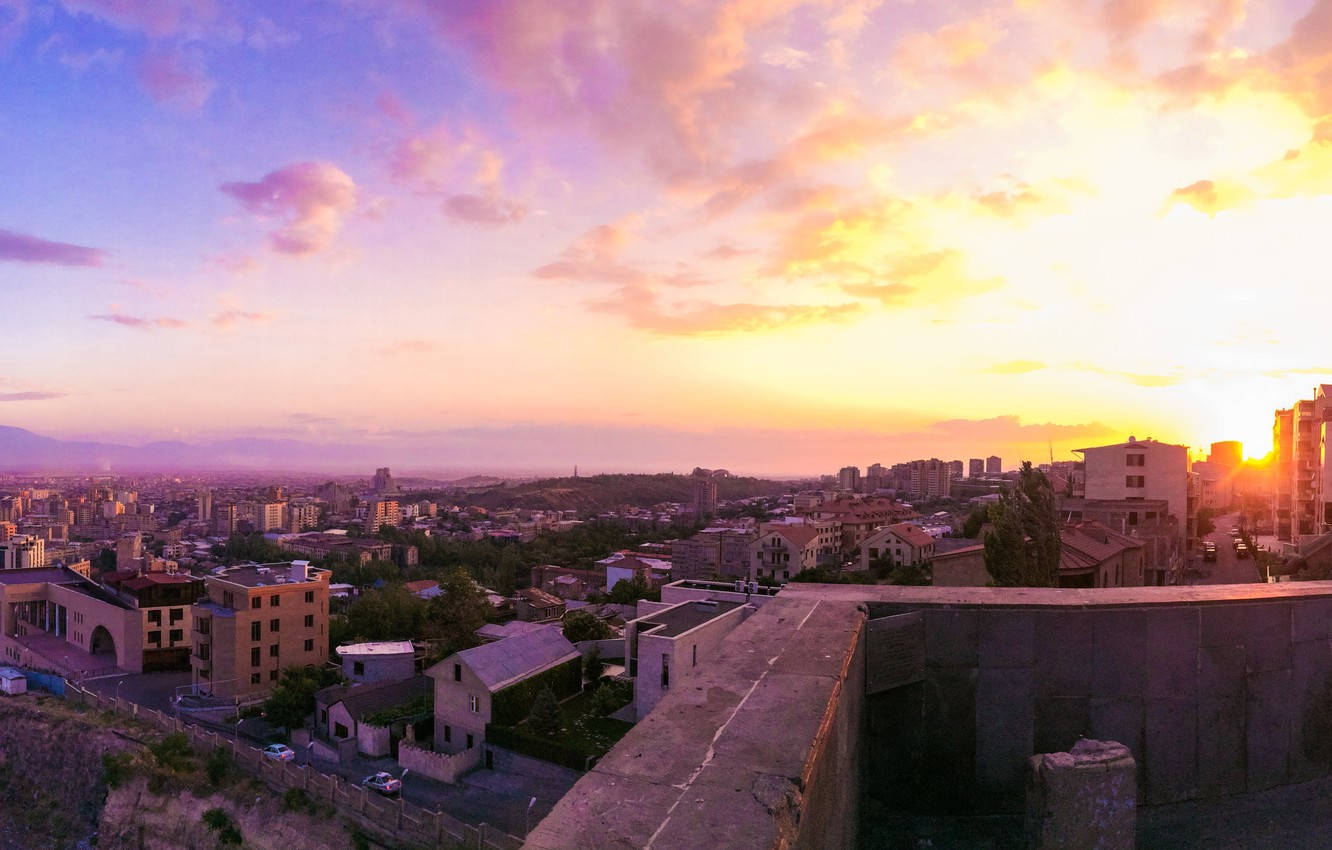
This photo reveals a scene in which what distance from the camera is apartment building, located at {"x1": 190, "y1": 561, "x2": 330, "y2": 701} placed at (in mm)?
21484

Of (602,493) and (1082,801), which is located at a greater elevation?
(1082,801)

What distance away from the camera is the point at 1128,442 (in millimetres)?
25688

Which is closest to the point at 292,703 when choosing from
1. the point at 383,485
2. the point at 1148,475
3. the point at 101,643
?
the point at 101,643

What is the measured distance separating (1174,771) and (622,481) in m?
133

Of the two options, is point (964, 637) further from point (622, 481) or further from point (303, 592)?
point (622, 481)

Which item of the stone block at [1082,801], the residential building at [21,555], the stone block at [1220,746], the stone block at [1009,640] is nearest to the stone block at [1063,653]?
the stone block at [1009,640]

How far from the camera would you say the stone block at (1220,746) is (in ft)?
9.52

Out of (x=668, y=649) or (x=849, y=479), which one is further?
(x=849, y=479)

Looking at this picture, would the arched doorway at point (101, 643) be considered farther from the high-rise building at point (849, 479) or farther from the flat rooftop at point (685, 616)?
the high-rise building at point (849, 479)

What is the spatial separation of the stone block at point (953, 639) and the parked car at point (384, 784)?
13.9 meters

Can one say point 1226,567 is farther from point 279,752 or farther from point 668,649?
point 279,752

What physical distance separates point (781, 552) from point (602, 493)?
88578 mm

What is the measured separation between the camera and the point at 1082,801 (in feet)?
8.07

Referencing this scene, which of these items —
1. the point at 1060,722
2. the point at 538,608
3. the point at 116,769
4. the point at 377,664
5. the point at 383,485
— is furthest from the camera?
the point at 383,485
